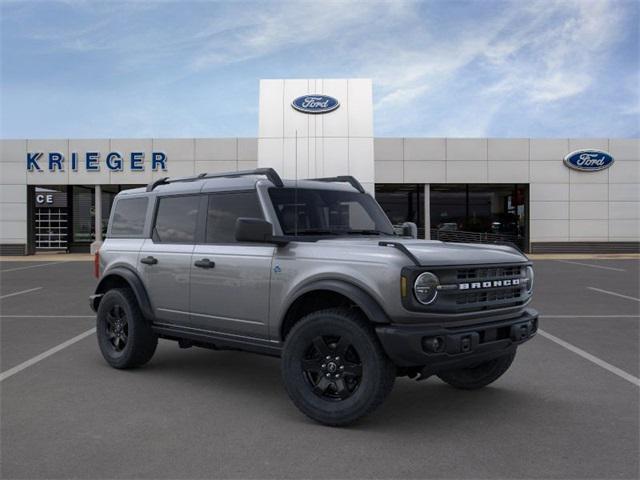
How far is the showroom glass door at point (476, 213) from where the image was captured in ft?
105

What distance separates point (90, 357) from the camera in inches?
260

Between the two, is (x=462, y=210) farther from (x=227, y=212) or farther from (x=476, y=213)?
(x=227, y=212)

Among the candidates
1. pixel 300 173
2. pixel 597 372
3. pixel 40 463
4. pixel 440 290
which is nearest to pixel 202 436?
pixel 40 463

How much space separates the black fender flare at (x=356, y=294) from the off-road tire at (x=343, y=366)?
148 mm

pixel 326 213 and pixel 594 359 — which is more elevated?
pixel 326 213

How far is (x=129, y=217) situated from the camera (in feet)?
20.9

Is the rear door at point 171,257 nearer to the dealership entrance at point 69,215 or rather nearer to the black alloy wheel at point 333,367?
the black alloy wheel at point 333,367

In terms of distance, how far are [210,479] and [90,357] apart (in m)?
3.83

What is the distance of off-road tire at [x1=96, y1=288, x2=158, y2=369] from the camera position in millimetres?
5855

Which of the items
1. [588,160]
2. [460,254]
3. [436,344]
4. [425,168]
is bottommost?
[436,344]

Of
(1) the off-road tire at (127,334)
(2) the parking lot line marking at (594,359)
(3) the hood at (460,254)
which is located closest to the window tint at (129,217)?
(1) the off-road tire at (127,334)

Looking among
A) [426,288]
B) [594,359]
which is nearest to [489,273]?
[426,288]

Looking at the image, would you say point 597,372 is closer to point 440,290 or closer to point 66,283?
point 440,290

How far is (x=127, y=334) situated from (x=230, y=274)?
173 cm
